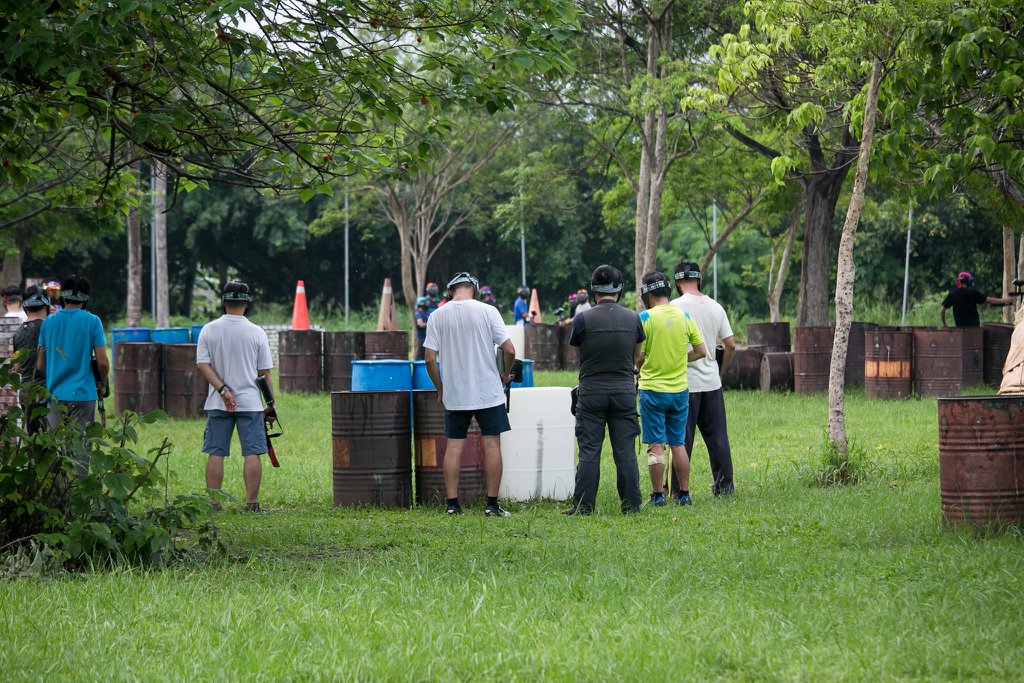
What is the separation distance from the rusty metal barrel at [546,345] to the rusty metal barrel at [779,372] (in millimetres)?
7045

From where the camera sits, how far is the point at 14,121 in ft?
24.6

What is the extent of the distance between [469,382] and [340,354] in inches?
467

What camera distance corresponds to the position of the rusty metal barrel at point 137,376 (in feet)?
55.1

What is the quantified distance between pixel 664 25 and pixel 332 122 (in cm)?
1482

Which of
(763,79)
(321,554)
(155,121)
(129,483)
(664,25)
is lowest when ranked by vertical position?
(321,554)

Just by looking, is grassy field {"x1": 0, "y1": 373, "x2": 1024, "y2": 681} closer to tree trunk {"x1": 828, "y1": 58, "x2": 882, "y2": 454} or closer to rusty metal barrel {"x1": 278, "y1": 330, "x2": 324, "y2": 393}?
Result: tree trunk {"x1": 828, "y1": 58, "x2": 882, "y2": 454}

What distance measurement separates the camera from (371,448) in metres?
9.18

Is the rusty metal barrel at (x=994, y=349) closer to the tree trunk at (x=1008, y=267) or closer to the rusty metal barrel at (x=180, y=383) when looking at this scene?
the tree trunk at (x=1008, y=267)

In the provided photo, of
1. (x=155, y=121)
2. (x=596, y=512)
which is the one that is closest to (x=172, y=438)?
(x=596, y=512)

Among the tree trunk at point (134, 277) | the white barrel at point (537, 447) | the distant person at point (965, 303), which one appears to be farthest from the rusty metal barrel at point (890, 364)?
the tree trunk at point (134, 277)

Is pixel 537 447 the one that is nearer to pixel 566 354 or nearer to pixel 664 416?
pixel 664 416

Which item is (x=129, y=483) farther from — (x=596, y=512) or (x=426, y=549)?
Result: (x=596, y=512)

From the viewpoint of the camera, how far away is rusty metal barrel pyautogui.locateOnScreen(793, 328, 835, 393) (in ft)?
62.8

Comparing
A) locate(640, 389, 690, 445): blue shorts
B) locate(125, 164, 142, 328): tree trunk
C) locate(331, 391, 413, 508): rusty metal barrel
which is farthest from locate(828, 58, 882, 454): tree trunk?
locate(125, 164, 142, 328): tree trunk
